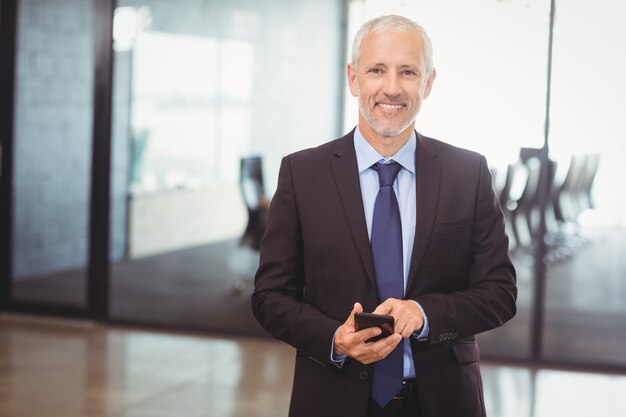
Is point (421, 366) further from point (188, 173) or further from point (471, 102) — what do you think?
point (188, 173)

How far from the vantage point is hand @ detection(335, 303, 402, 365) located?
1.67 m

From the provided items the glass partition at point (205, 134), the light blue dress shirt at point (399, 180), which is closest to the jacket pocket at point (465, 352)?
the light blue dress shirt at point (399, 180)

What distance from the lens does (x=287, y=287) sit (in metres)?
1.86

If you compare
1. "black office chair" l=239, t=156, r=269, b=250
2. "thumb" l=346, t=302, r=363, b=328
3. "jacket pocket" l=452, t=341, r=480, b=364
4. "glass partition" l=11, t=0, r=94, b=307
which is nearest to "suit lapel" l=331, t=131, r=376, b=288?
"thumb" l=346, t=302, r=363, b=328

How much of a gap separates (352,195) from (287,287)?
22 centimetres

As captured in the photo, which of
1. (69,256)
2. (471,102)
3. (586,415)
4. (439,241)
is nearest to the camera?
(439,241)

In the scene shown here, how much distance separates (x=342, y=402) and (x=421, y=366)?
168 millimetres

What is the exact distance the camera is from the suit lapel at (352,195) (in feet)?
5.93

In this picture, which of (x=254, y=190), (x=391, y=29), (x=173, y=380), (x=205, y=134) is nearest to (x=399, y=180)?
(x=391, y=29)

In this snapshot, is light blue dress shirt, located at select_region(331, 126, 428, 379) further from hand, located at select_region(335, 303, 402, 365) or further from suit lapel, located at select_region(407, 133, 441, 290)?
hand, located at select_region(335, 303, 402, 365)

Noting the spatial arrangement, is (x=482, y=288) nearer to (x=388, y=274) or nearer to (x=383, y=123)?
(x=388, y=274)

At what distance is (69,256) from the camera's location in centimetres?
639

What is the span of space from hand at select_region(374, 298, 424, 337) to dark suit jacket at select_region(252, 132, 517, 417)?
4 centimetres

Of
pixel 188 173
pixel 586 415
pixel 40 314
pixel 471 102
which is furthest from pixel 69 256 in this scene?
pixel 586 415
